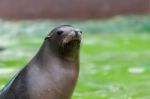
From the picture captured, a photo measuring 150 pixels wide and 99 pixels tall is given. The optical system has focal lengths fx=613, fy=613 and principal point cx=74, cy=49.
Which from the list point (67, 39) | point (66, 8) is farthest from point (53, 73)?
point (66, 8)

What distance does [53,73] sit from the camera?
5.68 m

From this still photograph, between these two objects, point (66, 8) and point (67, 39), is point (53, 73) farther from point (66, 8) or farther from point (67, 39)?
point (66, 8)

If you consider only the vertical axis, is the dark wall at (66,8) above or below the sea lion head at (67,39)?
above

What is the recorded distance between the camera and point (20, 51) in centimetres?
1445

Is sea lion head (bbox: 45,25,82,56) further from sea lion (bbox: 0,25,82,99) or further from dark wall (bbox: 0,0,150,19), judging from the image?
dark wall (bbox: 0,0,150,19)

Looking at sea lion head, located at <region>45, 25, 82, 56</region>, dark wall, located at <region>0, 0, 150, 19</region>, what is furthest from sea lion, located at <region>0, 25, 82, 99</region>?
dark wall, located at <region>0, 0, 150, 19</region>

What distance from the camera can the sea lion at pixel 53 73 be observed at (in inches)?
220

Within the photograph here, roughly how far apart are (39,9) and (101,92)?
1219 cm

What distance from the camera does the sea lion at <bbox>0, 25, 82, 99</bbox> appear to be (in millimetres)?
5598

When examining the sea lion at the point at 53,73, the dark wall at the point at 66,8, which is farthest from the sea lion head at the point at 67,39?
the dark wall at the point at 66,8

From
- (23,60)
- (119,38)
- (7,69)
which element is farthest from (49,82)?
(119,38)

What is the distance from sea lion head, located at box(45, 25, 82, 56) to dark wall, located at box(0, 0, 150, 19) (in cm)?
1477

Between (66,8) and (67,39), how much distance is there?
49.8 ft

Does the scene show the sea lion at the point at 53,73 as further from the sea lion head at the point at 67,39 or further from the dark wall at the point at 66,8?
the dark wall at the point at 66,8
